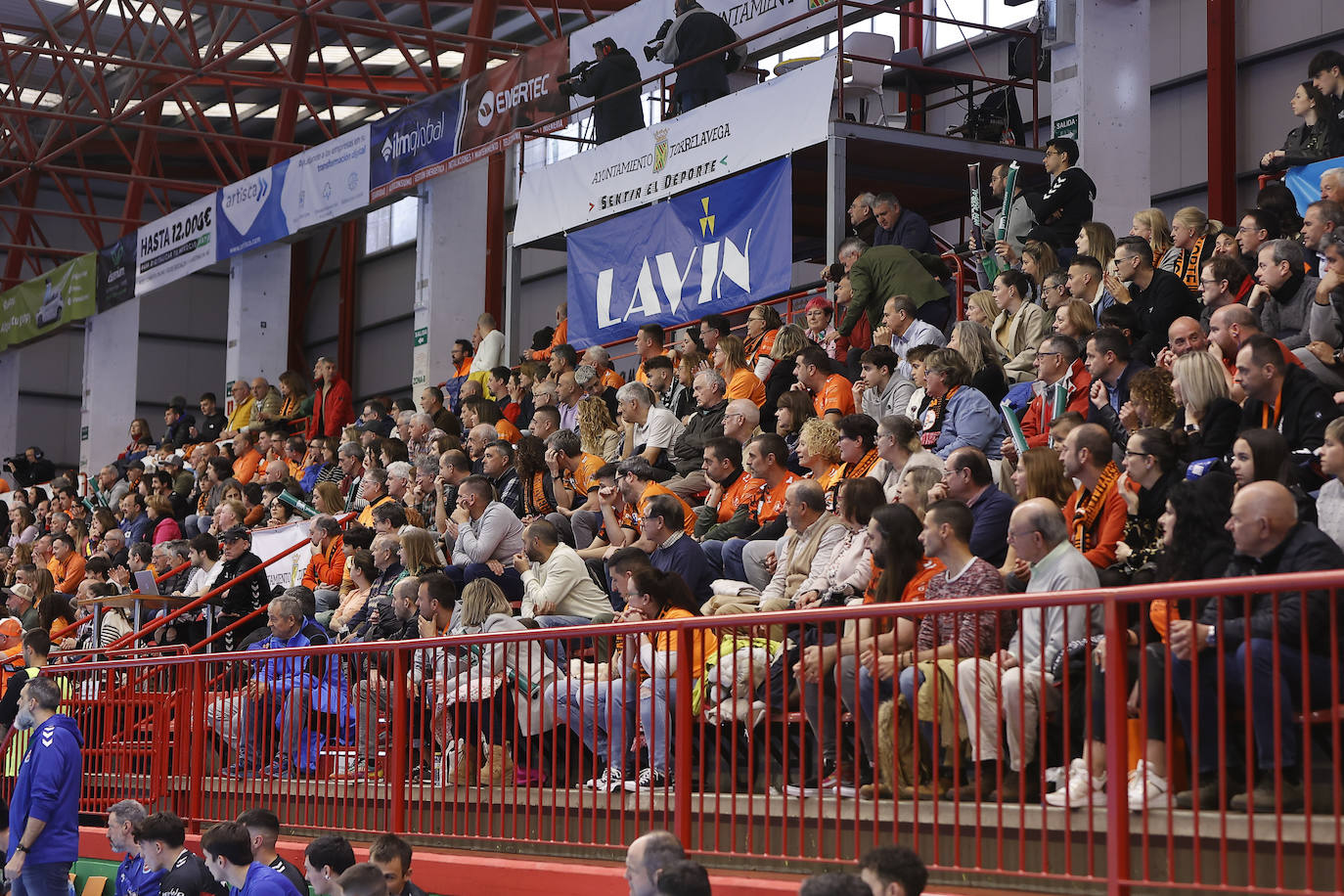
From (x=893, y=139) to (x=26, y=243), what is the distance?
22.2m

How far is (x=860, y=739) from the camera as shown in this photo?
16.5ft

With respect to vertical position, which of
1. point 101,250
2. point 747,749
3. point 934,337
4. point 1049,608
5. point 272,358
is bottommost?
point 747,749

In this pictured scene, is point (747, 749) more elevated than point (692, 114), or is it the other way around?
point (692, 114)

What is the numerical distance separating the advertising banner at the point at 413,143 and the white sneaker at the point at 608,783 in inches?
493

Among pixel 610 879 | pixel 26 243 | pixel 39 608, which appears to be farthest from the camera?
pixel 26 243

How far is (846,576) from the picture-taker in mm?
7078

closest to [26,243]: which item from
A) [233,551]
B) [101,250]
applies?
[101,250]

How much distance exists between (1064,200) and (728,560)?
4147 mm

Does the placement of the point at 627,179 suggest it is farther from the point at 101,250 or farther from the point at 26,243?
the point at 26,243

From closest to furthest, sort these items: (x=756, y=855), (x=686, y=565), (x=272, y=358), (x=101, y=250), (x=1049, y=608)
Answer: (x=1049, y=608), (x=756, y=855), (x=686, y=565), (x=272, y=358), (x=101, y=250)

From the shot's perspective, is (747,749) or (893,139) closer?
(747,749)

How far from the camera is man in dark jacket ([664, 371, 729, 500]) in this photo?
11.1 m

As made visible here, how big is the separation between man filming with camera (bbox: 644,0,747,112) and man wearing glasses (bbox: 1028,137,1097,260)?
437 centimetres

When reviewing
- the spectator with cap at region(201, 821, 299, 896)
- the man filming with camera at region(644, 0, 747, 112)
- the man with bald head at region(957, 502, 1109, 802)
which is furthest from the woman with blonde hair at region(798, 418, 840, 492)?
the man filming with camera at region(644, 0, 747, 112)
